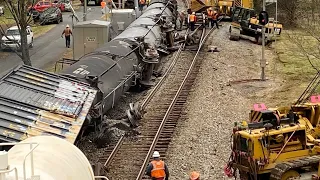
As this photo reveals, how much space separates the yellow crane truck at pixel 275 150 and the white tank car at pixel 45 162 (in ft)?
17.9

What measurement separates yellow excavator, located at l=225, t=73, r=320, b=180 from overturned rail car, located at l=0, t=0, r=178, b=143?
3.45 m

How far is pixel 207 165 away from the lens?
14.0 meters

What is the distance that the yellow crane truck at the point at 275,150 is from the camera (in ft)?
37.3

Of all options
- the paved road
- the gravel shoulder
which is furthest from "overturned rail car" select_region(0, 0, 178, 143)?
the paved road

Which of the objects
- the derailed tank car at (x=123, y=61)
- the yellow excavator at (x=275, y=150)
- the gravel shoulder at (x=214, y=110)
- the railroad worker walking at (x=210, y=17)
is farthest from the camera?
A: the railroad worker walking at (x=210, y=17)

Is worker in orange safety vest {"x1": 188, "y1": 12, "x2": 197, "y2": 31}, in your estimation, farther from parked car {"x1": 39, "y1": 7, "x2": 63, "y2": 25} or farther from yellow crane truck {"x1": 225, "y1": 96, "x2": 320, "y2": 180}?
yellow crane truck {"x1": 225, "y1": 96, "x2": 320, "y2": 180}

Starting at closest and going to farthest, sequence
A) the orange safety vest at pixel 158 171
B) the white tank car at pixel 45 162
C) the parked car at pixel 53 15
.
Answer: the white tank car at pixel 45 162 < the orange safety vest at pixel 158 171 < the parked car at pixel 53 15

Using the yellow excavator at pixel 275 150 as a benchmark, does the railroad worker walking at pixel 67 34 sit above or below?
above

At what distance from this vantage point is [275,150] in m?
11.7

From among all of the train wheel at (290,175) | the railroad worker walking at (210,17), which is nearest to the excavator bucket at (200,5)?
the railroad worker walking at (210,17)

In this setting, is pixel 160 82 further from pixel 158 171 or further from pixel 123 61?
pixel 158 171

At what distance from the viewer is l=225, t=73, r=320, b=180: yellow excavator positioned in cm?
1136

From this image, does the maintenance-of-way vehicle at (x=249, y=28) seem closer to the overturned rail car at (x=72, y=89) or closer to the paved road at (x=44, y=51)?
the paved road at (x=44, y=51)

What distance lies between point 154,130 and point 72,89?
3.90m
